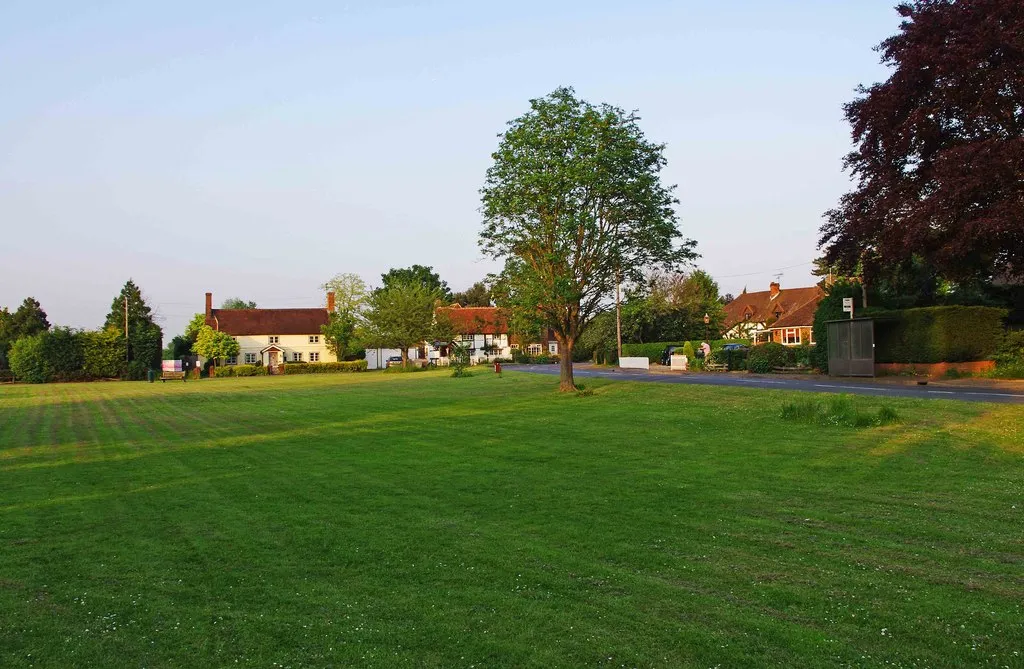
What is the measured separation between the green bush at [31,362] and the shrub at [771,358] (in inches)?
2494

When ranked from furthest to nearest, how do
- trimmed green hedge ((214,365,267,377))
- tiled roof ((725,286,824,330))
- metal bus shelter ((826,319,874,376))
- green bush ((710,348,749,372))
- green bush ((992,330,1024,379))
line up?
tiled roof ((725,286,824,330)), trimmed green hedge ((214,365,267,377)), green bush ((710,348,749,372)), metal bus shelter ((826,319,874,376)), green bush ((992,330,1024,379))

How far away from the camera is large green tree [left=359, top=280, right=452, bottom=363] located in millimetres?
75562

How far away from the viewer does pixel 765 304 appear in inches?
3976

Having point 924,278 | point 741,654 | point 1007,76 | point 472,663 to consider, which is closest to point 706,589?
point 741,654

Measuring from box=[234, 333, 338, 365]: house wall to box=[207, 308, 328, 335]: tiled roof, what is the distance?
2.73 ft

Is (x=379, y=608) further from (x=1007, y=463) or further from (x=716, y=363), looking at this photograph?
(x=716, y=363)

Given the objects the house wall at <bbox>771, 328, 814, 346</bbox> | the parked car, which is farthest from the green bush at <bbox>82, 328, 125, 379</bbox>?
the house wall at <bbox>771, 328, 814, 346</bbox>

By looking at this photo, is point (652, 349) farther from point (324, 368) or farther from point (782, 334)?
point (324, 368)

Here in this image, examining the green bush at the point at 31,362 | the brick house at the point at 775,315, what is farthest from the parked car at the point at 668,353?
the green bush at the point at 31,362

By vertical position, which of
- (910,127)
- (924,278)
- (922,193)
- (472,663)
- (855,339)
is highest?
(910,127)

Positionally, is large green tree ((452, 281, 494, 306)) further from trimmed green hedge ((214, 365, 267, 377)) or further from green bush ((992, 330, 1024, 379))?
green bush ((992, 330, 1024, 379))

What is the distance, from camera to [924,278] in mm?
38938

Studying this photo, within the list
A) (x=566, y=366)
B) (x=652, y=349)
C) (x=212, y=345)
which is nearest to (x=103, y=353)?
(x=212, y=345)

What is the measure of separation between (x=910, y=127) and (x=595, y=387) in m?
16.4
